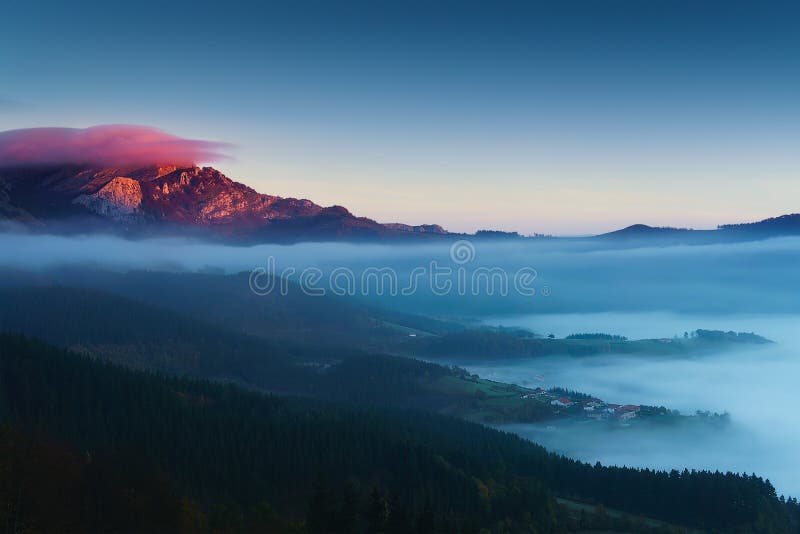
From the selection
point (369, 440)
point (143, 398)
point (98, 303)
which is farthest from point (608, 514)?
point (98, 303)

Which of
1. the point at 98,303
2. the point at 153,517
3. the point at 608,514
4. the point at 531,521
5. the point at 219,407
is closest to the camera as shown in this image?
the point at 153,517

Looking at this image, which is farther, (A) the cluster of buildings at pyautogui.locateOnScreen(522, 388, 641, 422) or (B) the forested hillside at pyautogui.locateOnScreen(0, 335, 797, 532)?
(A) the cluster of buildings at pyautogui.locateOnScreen(522, 388, 641, 422)

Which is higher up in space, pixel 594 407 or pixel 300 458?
pixel 300 458

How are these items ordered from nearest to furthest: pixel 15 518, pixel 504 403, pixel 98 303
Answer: pixel 15 518
pixel 504 403
pixel 98 303

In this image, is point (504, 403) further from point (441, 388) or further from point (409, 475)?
point (409, 475)

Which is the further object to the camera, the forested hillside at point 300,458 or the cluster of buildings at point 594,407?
the cluster of buildings at point 594,407

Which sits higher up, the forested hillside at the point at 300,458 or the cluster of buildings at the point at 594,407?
the forested hillside at the point at 300,458

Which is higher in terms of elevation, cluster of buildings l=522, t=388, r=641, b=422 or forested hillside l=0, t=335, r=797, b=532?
forested hillside l=0, t=335, r=797, b=532

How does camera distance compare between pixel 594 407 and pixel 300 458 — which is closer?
pixel 300 458
